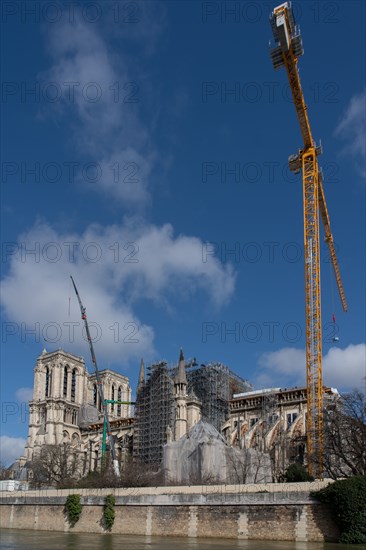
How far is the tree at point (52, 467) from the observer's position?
67.8m

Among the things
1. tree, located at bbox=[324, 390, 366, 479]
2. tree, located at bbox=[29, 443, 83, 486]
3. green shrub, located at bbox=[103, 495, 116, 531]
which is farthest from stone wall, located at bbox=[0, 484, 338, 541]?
tree, located at bbox=[29, 443, 83, 486]

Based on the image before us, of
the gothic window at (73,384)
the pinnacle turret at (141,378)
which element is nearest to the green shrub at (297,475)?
the pinnacle turret at (141,378)

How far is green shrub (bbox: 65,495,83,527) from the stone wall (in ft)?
1.15

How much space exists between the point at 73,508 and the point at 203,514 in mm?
10605

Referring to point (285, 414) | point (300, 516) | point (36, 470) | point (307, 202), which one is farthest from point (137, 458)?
point (300, 516)

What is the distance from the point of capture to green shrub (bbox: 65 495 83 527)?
39.5m

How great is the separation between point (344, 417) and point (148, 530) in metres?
15.7

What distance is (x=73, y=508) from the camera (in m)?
39.7

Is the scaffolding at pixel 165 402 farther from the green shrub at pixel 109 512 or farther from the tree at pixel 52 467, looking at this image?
the green shrub at pixel 109 512

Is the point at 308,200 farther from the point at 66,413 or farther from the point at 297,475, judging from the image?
the point at 66,413

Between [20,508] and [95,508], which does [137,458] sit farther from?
[95,508]

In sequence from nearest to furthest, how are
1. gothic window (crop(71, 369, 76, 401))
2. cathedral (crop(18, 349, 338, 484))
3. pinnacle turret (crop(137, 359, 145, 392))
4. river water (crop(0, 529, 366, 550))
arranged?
river water (crop(0, 529, 366, 550))
cathedral (crop(18, 349, 338, 484))
pinnacle turret (crop(137, 359, 145, 392))
gothic window (crop(71, 369, 76, 401))

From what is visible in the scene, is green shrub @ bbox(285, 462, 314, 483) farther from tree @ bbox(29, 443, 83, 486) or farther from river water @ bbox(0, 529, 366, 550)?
tree @ bbox(29, 443, 83, 486)

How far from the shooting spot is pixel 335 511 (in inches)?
1186
